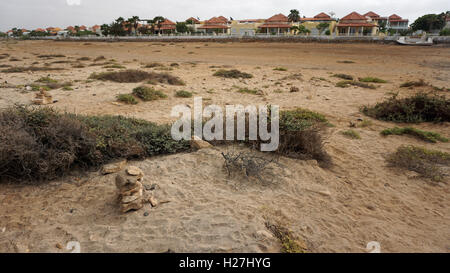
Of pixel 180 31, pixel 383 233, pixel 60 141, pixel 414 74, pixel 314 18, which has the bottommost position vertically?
pixel 383 233

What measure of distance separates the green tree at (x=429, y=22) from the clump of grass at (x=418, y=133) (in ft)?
207

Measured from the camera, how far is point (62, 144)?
12.8ft

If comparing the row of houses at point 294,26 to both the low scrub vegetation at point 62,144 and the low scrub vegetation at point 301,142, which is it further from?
the low scrub vegetation at point 62,144

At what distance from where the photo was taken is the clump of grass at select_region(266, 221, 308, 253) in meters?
2.62

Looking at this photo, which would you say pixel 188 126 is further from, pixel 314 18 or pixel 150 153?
pixel 314 18

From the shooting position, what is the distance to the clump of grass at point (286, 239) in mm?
2622

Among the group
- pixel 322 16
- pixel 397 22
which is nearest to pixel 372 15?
pixel 322 16

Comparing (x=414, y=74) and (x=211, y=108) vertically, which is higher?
(x=414, y=74)

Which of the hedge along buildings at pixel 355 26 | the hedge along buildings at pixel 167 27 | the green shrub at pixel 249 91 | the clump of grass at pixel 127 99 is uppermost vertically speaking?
the hedge along buildings at pixel 167 27

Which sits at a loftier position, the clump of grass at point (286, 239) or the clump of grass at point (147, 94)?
the clump of grass at point (147, 94)

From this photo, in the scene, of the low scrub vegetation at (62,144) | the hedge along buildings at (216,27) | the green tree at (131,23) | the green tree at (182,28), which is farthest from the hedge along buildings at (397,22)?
the low scrub vegetation at (62,144)

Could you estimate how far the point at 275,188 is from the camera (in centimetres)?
380

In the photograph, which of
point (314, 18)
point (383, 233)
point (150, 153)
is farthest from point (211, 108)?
point (314, 18)

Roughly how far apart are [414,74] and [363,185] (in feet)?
50.0
